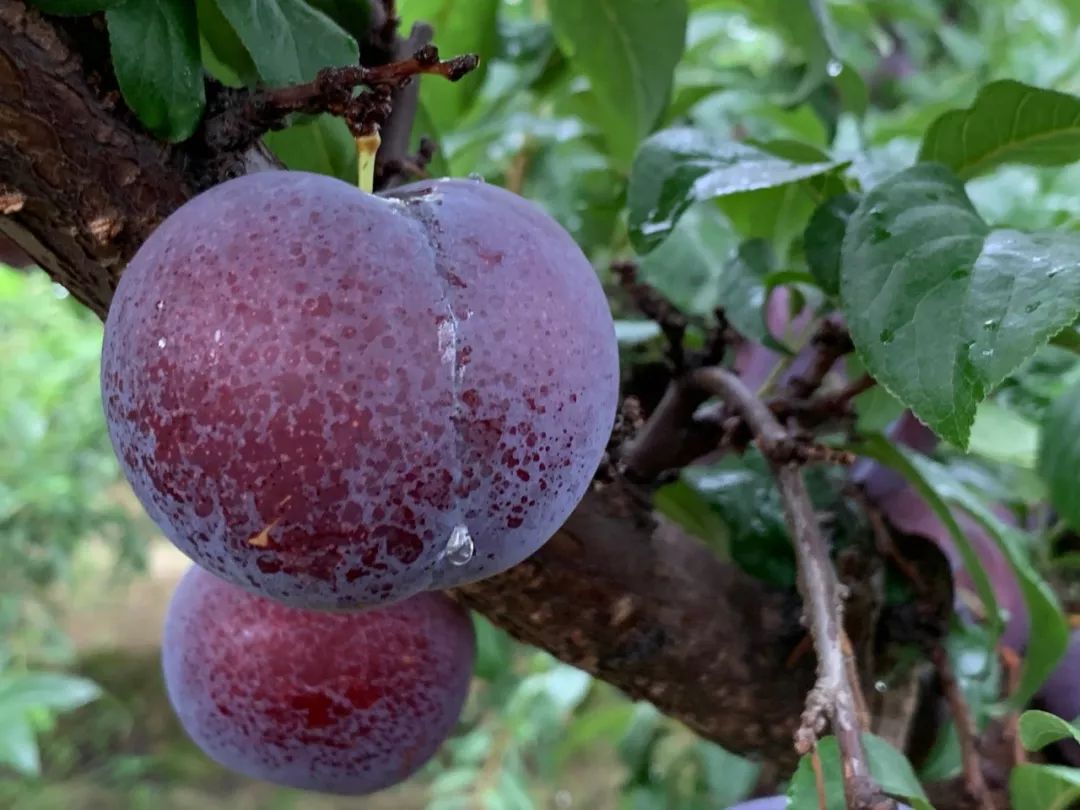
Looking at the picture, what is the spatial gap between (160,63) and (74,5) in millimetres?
35

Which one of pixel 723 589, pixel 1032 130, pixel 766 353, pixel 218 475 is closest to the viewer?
pixel 218 475

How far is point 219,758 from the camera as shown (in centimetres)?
65

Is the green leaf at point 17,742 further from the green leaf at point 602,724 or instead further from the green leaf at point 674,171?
the green leaf at point 674,171

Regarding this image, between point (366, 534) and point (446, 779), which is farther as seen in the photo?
point (446, 779)

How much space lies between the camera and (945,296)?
17.2 inches

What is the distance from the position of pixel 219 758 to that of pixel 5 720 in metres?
0.78

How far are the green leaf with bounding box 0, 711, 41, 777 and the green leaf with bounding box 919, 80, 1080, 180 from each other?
3.90ft

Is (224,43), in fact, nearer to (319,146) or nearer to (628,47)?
(319,146)

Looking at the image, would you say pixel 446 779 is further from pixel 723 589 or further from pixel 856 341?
pixel 856 341

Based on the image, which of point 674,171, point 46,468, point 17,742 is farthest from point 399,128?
point 46,468

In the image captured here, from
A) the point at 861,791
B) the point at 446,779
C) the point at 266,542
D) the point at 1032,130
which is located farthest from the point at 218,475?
the point at 446,779

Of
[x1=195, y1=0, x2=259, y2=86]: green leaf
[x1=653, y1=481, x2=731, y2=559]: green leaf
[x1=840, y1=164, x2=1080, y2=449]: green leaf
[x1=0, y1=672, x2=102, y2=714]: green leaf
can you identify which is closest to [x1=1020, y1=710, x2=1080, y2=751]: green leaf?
[x1=840, y1=164, x2=1080, y2=449]: green leaf

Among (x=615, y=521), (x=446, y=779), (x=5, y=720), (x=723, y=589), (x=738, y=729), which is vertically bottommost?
(x=446, y=779)

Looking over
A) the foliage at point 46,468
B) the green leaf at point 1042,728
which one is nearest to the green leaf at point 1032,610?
the green leaf at point 1042,728
